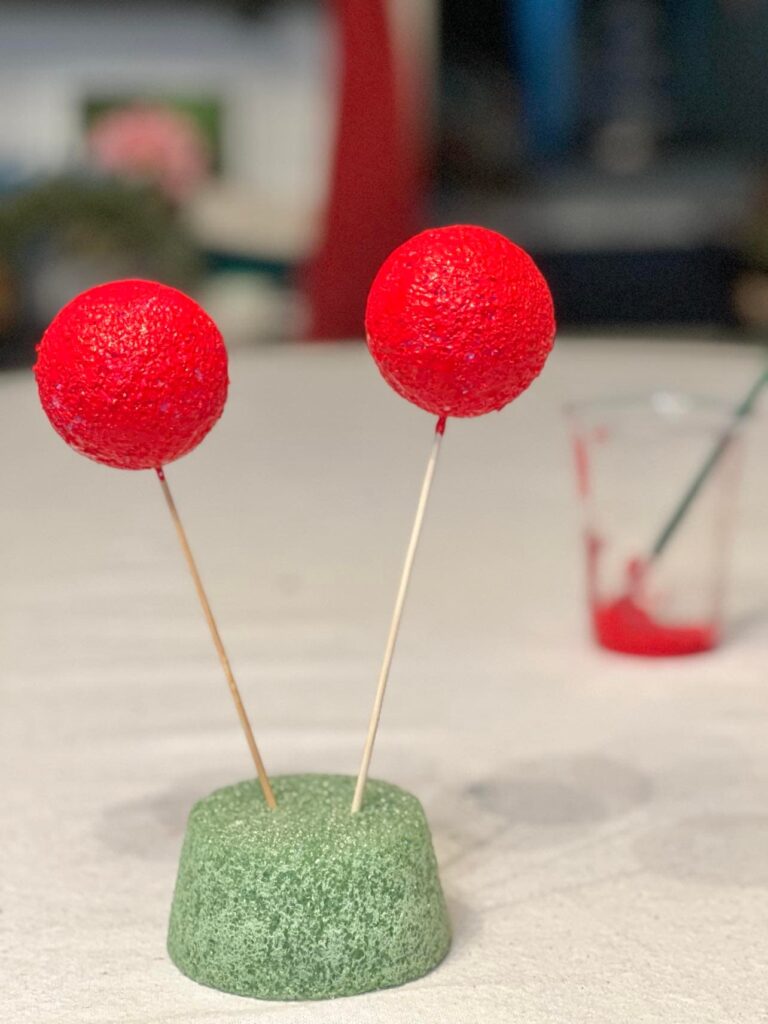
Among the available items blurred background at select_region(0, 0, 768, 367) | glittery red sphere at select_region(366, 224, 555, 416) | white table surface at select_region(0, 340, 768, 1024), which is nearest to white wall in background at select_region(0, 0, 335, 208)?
blurred background at select_region(0, 0, 768, 367)

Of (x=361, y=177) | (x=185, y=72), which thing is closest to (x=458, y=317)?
(x=361, y=177)

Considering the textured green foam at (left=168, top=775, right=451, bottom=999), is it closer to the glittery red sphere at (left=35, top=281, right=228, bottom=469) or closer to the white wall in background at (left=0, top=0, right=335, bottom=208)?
the glittery red sphere at (left=35, top=281, right=228, bottom=469)


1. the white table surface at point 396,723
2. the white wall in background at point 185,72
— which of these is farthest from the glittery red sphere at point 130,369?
the white wall in background at point 185,72

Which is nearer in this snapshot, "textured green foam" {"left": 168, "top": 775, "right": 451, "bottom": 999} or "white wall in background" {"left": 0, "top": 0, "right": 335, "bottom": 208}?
"textured green foam" {"left": 168, "top": 775, "right": 451, "bottom": 999}

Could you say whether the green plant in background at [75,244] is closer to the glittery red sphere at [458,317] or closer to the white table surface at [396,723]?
the white table surface at [396,723]

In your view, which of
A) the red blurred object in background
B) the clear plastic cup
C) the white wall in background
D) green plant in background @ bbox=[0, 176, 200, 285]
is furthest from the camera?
the white wall in background

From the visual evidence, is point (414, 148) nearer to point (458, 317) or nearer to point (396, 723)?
point (396, 723)

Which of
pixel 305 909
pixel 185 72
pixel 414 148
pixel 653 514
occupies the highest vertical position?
pixel 305 909

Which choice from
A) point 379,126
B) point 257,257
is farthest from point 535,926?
point 257,257
